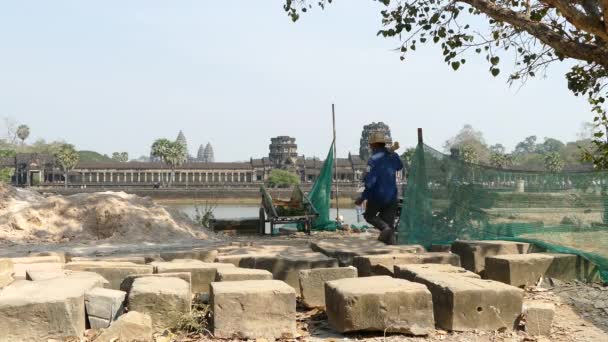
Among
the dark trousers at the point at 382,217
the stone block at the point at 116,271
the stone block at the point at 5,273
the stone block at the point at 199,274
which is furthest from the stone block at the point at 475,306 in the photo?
the dark trousers at the point at 382,217

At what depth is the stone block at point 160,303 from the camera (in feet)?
13.3

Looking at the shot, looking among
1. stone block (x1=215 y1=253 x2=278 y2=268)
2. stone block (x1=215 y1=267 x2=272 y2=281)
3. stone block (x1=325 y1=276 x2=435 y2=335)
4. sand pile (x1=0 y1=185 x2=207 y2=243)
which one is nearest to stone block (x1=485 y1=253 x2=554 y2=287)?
stone block (x1=325 y1=276 x2=435 y2=335)

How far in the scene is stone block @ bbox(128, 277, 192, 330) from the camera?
4.07m

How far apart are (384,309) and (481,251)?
8.88 feet

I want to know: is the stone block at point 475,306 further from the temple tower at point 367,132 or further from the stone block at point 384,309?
the temple tower at point 367,132

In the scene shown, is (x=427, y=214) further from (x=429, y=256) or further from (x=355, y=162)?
(x=355, y=162)

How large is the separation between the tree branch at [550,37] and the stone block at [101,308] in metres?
5.13

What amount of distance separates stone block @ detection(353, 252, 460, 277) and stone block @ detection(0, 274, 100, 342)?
2.54m

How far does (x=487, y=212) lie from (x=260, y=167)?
10472cm

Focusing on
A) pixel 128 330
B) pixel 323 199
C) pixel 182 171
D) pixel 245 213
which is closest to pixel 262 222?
pixel 323 199

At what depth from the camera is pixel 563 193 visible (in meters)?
6.66

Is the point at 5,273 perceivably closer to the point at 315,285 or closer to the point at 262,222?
the point at 315,285

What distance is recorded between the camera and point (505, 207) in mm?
7398

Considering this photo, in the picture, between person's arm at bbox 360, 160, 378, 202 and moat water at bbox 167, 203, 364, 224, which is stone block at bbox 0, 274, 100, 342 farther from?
Answer: moat water at bbox 167, 203, 364, 224
